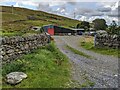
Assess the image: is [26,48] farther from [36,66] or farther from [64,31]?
[64,31]

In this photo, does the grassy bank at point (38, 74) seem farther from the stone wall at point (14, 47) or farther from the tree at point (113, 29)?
the tree at point (113, 29)

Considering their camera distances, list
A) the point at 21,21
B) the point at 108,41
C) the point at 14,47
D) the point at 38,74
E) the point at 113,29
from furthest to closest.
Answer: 1. the point at 21,21
2. the point at 113,29
3. the point at 108,41
4. the point at 14,47
5. the point at 38,74

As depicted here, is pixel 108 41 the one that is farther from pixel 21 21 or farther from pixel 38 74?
pixel 21 21

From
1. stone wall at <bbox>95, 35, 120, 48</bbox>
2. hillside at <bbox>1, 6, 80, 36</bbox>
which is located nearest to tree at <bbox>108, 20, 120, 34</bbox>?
stone wall at <bbox>95, 35, 120, 48</bbox>

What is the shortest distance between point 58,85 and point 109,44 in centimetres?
1737

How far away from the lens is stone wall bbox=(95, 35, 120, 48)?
2531 centimetres

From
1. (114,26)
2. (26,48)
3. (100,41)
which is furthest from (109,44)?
(26,48)

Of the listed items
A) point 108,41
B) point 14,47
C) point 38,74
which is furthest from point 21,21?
point 38,74

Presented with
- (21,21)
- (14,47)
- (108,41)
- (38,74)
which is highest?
(21,21)

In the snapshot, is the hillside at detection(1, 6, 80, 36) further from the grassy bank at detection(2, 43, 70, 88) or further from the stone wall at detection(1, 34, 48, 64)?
the grassy bank at detection(2, 43, 70, 88)

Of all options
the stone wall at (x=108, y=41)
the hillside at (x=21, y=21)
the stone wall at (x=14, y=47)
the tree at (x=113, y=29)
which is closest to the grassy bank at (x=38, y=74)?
the stone wall at (x=14, y=47)

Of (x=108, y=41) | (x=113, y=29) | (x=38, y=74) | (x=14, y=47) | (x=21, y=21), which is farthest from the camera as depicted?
(x=21, y=21)

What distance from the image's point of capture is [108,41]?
25953 millimetres

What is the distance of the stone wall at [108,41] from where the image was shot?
25.3 metres
